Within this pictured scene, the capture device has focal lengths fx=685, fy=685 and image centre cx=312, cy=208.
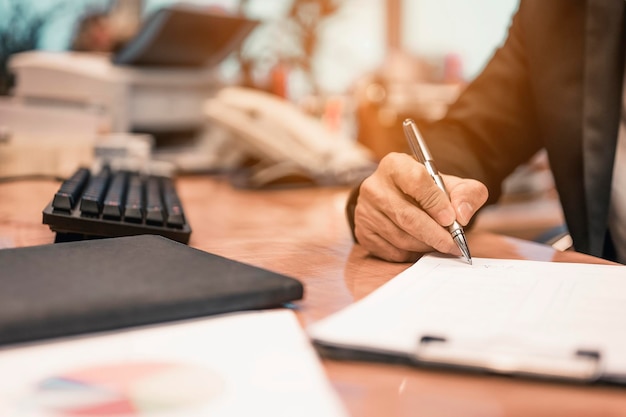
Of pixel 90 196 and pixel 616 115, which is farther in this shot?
pixel 616 115

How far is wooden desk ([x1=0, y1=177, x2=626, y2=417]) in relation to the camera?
1.14 ft

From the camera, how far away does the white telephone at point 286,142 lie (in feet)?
4.28

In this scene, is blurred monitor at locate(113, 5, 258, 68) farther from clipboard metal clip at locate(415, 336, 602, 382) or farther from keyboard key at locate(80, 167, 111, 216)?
clipboard metal clip at locate(415, 336, 602, 382)

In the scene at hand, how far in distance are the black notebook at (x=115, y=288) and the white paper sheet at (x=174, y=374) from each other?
0.03 ft

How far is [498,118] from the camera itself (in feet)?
3.25

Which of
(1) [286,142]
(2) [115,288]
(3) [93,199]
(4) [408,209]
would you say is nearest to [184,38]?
(1) [286,142]

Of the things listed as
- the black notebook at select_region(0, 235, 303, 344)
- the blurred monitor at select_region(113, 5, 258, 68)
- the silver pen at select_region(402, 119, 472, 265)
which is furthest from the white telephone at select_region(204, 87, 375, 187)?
the black notebook at select_region(0, 235, 303, 344)

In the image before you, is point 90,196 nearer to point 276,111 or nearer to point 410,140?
point 410,140

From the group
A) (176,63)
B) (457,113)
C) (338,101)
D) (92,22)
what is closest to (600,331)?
(457,113)

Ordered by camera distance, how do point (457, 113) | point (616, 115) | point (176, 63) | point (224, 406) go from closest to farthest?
point (224, 406), point (616, 115), point (457, 113), point (176, 63)

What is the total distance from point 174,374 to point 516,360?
0.18m

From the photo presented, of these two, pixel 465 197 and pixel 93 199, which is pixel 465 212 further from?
pixel 93 199

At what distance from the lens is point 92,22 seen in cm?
189

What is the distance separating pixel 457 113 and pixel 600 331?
0.61 meters
